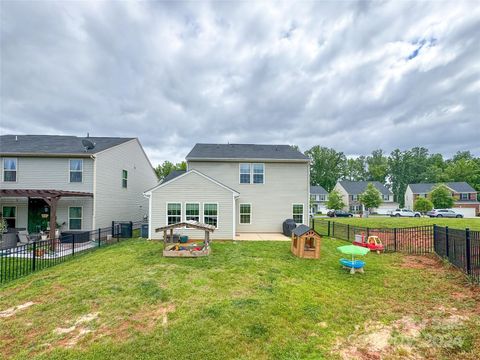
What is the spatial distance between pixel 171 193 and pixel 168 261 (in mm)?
5386

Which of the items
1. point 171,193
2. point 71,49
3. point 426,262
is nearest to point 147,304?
point 171,193

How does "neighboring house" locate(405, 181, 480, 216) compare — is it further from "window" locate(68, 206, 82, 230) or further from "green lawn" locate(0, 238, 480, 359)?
"window" locate(68, 206, 82, 230)

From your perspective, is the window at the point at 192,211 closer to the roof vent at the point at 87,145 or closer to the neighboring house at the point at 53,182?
the neighboring house at the point at 53,182

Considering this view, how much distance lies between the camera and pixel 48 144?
1528 cm

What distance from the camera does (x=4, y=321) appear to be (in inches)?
189

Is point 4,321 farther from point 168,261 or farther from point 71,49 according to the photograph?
point 71,49

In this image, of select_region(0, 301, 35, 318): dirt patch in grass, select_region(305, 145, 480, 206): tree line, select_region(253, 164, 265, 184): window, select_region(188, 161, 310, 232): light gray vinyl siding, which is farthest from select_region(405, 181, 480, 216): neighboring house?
select_region(0, 301, 35, 318): dirt patch in grass

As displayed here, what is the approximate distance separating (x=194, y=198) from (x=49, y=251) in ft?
24.1

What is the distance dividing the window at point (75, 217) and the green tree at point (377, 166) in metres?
76.1

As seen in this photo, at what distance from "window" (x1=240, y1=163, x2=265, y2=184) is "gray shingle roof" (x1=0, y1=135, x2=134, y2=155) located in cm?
948

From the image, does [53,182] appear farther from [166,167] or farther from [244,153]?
[166,167]

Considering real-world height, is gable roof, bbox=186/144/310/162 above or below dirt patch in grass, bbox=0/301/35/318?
above

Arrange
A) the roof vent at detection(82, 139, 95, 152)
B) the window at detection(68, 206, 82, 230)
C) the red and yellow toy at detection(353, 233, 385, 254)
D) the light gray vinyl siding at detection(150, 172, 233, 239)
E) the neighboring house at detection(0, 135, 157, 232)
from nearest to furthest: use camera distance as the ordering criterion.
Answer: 1. the red and yellow toy at detection(353, 233, 385, 254)
2. the light gray vinyl siding at detection(150, 172, 233, 239)
3. the neighboring house at detection(0, 135, 157, 232)
4. the window at detection(68, 206, 82, 230)
5. the roof vent at detection(82, 139, 95, 152)

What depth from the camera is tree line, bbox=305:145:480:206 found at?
61.7 meters
